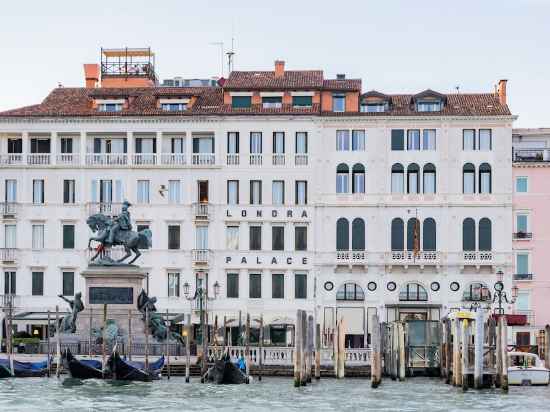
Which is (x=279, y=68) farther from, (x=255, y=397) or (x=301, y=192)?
(x=255, y=397)

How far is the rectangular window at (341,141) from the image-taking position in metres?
75.3

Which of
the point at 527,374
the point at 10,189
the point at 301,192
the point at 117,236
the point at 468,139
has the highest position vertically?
the point at 468,139

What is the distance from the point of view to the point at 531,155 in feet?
254

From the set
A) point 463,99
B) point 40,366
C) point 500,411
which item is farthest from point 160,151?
point 500,411

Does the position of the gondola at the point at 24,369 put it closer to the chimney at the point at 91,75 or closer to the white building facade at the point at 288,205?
the white building facade at the point at 288,205

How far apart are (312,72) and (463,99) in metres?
6.55

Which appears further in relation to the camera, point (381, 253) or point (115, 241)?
point (381, 253)

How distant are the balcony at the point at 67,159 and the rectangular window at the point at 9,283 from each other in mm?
5059

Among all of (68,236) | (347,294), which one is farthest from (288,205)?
(68,236)

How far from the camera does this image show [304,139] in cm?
7531

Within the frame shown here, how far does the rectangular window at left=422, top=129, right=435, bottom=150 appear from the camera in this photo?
75.0 meters

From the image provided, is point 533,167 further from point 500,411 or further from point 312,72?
point 500,411

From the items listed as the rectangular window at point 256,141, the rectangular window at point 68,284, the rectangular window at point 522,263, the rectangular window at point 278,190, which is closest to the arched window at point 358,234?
the rectangular window at point 278,190

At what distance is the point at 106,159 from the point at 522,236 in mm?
17657
